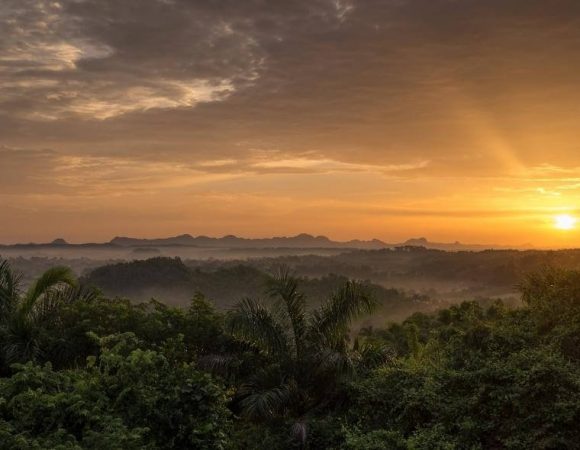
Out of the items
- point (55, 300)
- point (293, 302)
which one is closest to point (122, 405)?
point (293, 302)

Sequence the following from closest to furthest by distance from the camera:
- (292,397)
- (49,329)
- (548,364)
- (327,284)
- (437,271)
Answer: (548,364), (292,397), (49,329), (327,284), (437,271)

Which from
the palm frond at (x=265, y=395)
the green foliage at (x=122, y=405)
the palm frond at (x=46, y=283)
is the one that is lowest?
the palm frond at (x=265, y=395)

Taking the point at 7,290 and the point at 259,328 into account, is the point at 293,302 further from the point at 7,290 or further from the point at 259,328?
the point at 7,290

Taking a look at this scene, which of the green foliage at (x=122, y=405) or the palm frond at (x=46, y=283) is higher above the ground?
the palm frond at (x=46, y=283)

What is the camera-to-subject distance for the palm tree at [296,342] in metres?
13.8

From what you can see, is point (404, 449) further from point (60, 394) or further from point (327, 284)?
point (327, 284)

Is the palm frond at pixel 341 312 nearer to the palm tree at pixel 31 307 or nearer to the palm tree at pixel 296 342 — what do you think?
the palm tree at pixel 296 342

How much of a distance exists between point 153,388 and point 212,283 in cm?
12194

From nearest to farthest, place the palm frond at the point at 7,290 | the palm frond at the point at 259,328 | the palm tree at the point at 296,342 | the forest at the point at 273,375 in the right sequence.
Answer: the forest at the point at 273,375 < the palm tree at the point at 296,342 < the palm frond at the point at 259,328 < the palm frond at the point at 7,290

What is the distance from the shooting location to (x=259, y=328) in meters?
14.2

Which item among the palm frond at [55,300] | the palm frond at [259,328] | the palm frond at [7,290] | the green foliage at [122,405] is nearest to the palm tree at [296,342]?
→ the palm frond at [259,328]

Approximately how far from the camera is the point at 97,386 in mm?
10711

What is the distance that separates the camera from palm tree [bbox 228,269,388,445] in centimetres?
1375

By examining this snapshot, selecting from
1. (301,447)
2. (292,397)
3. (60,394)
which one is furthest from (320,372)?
(60,394)
